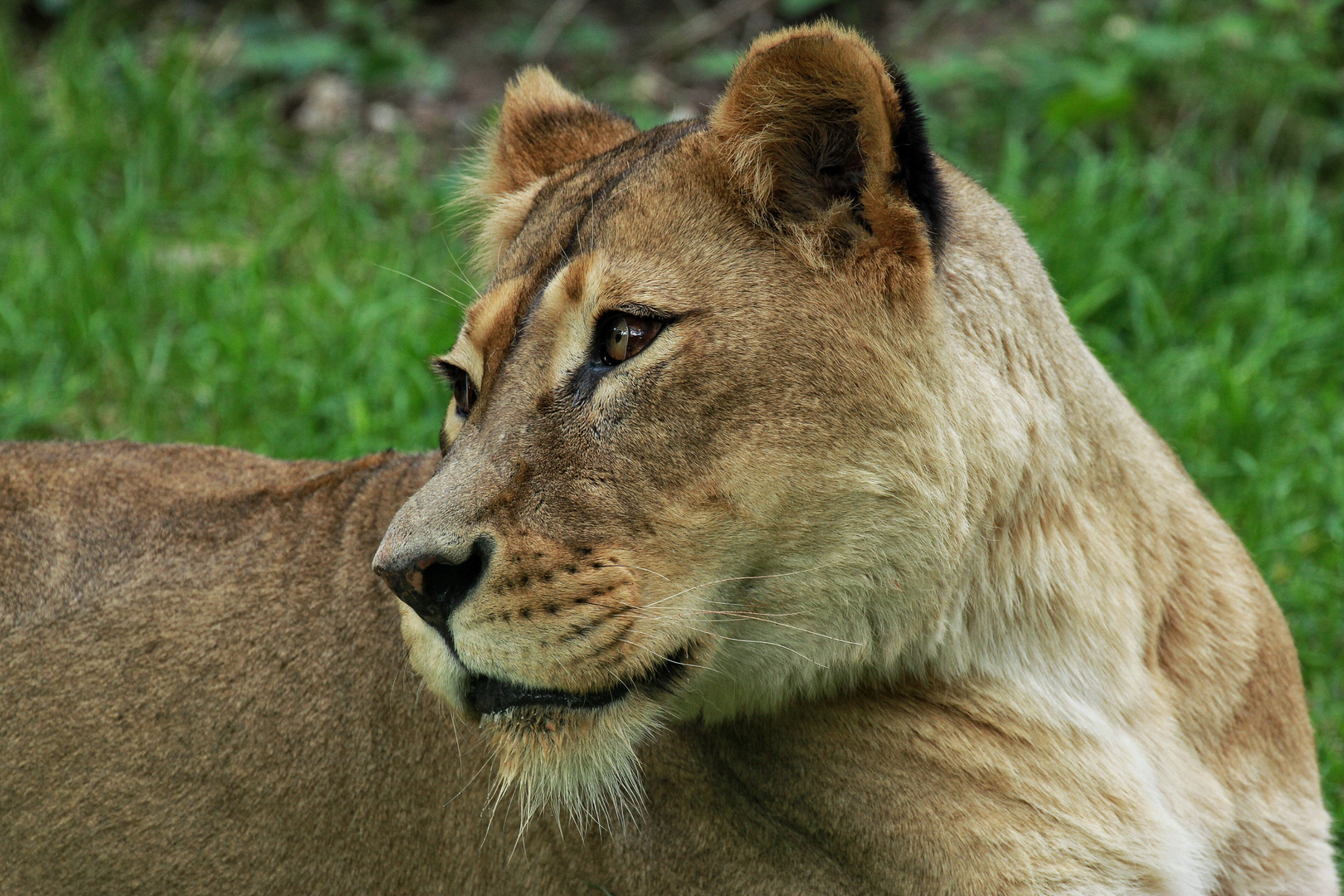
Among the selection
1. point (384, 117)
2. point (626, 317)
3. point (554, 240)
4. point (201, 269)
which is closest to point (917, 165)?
point (626, 317)

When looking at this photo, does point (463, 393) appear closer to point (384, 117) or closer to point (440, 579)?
point (440, 579)

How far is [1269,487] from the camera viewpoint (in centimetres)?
504

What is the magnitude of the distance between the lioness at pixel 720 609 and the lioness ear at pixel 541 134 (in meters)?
0.14

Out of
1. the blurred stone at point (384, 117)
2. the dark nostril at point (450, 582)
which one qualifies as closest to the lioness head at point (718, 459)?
the dark nostril at point (450, 582)

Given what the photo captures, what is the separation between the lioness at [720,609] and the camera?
248 cm

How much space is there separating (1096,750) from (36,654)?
2252mm

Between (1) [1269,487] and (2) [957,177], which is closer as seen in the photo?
(2) [957,177]

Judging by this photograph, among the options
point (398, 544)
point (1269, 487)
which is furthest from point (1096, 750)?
point (1269, 487)

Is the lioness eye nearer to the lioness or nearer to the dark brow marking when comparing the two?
the lioness

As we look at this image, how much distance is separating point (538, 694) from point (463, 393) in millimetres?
735

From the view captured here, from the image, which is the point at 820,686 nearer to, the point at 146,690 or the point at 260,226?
the point at 146,690

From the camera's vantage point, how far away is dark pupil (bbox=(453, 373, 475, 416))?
2906 millimetres

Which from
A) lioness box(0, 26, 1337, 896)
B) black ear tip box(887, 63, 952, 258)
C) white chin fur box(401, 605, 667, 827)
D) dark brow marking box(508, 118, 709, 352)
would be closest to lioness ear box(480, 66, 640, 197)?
lioness box(0, 26, 1337, 896)

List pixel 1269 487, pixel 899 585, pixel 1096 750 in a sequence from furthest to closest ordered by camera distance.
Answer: pixel 1269 487, pixel 1096 750, pixel 899 585
